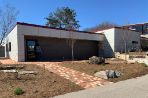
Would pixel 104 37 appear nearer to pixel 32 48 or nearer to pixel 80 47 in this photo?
pixel 80 47

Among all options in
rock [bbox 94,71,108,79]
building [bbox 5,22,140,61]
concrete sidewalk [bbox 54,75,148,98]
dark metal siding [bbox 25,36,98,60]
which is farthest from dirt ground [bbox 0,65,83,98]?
dark metal siding [bbox 25,36,98,60]

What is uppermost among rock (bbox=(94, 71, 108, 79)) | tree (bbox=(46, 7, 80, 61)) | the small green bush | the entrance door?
tree (bbox=(46, 7, 80, 61))

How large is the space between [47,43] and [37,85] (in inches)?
594

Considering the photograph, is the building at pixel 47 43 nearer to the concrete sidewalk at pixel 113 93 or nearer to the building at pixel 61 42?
the building at pixel 61 42

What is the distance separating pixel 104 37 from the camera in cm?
2964

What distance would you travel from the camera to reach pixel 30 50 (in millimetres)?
22984

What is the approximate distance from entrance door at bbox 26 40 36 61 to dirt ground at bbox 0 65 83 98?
10.4m

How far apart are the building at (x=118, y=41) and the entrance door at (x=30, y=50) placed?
1006cm

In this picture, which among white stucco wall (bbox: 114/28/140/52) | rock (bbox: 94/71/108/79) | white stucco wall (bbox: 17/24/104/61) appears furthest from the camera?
white stucco wall (bbox: 114/28/140/52)

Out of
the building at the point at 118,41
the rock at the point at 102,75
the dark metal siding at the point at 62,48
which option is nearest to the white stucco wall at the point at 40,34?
the dark metal siding at the point at 62,48

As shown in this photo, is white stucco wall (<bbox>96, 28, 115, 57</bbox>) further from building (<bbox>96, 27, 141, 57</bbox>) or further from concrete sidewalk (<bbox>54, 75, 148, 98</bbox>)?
concrete sidewalk (<bbox>54, 75, 148, 98</bbox>)

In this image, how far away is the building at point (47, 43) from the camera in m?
21.3

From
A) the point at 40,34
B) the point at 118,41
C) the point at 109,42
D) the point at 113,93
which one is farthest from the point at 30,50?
the point at 113,93

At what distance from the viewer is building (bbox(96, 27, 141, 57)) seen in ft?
93.0
